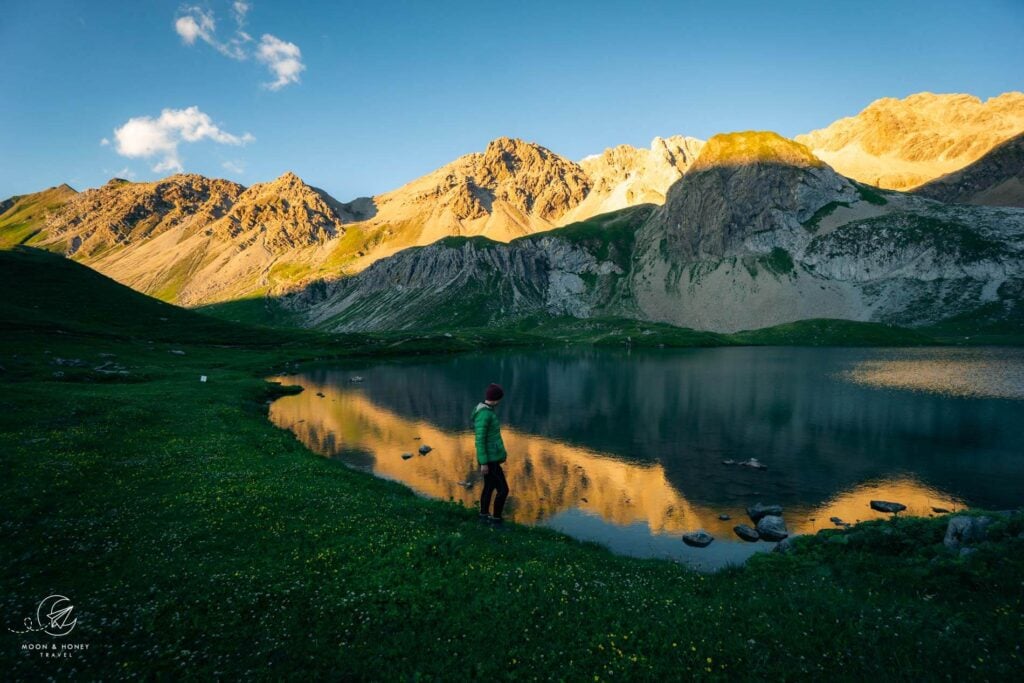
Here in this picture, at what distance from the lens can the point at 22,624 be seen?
1305 cm

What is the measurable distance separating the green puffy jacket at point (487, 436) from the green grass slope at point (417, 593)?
3.37 meters

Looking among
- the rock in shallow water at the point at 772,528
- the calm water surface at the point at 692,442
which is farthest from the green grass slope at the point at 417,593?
the calm water surface at the point at 692,442

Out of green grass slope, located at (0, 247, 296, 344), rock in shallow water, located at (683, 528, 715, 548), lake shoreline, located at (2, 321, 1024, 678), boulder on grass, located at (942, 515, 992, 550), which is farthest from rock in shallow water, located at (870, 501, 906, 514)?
green grass slope, located at (0, 247, 296, 344)

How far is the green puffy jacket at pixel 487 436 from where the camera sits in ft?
70.1

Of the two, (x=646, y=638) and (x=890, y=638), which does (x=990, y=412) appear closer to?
(x=890, y=638)

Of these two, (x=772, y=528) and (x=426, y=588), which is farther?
(x=772, y=528)

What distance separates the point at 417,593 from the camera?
1522cm

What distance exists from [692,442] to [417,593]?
4613 centimetres

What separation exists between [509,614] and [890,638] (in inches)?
396

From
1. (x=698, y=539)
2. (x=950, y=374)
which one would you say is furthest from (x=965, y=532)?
(x=950, y=374)

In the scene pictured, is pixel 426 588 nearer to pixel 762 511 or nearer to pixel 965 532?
pixel 965 532

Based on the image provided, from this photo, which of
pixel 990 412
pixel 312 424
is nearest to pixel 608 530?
pixel 312 424

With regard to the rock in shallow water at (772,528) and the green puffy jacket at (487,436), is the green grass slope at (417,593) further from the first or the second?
the rock in shallow water at (772,528)

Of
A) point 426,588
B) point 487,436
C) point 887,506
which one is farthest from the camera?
point 887,506
